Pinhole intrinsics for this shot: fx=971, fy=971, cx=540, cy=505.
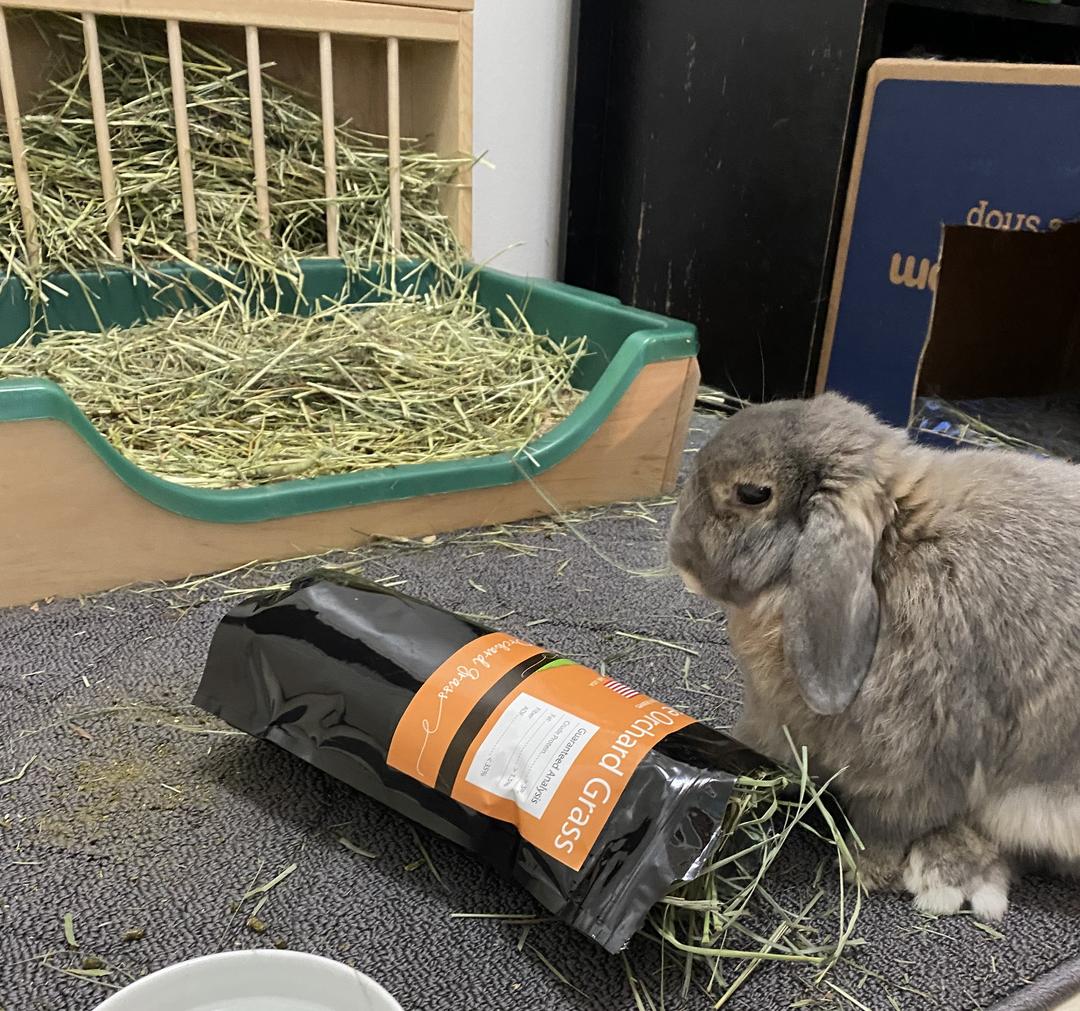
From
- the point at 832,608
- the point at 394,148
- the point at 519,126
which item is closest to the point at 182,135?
the point at 394,148

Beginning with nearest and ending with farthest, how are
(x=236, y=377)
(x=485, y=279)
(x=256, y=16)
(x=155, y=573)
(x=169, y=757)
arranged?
(x=169, y=757), (x=155, y=573), (x=236, y=377), (x=256, y=16), (x=485, y=279)

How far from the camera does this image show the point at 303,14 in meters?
1.97

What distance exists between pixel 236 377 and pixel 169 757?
87cm

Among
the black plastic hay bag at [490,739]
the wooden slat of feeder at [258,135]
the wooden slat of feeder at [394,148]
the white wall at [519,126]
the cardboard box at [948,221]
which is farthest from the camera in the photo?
the white wall at [519,126]

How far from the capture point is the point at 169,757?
1100mm

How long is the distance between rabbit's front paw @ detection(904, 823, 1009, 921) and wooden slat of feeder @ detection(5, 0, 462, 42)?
1.86 meters

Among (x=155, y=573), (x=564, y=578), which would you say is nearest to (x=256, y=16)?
(x=155, y=573)

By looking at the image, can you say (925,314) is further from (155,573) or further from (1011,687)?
(155,573)

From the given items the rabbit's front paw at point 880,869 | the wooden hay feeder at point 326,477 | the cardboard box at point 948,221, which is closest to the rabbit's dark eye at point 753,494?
the rabbit's front paw at point 880,869

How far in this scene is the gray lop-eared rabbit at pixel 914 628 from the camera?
0.86m

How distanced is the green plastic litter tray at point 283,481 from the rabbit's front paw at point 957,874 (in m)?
0.91

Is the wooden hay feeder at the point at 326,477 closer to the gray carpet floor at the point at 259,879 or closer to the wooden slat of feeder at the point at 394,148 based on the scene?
the wooden slat of feeder at the point at 394,148

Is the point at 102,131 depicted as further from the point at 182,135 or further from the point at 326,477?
the point at 326,477

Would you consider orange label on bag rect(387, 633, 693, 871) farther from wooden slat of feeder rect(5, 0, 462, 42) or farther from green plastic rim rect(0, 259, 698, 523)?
wooden slat of feeder rect(5, 0, 462, 42)
